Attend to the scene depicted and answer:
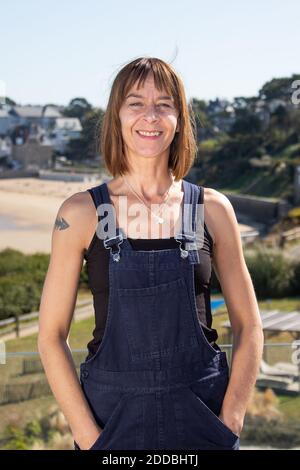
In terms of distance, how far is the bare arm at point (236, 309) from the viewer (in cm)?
171

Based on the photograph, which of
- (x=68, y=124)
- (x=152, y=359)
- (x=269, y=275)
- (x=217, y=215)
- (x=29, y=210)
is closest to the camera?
(x=152, y=359)

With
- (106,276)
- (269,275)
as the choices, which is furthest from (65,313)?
(269,275)

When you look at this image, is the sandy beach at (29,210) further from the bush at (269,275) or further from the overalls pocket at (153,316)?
the overalls pocket at (153,316)

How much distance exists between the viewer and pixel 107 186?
174 centimetres

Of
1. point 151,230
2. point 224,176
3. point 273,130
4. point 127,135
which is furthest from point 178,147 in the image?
point 273,130

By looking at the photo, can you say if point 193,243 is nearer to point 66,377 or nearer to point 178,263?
point 178,263

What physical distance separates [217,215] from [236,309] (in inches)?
9.1

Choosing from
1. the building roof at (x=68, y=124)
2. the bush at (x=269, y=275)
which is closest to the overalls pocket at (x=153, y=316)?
the bush at (x=269, y=275)

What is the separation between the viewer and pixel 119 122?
1773 millimetres

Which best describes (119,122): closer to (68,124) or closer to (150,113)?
(150,113)

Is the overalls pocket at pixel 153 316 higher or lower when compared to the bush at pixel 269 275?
higher

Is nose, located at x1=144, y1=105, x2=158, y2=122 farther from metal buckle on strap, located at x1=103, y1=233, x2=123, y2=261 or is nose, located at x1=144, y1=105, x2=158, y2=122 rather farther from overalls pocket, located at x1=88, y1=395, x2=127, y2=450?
overalls pocket, located at x1=88, y1=395, x2=127, y2=450

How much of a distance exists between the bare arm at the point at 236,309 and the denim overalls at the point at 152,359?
3.0 inches

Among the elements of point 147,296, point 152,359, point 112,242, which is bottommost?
point 152,359
